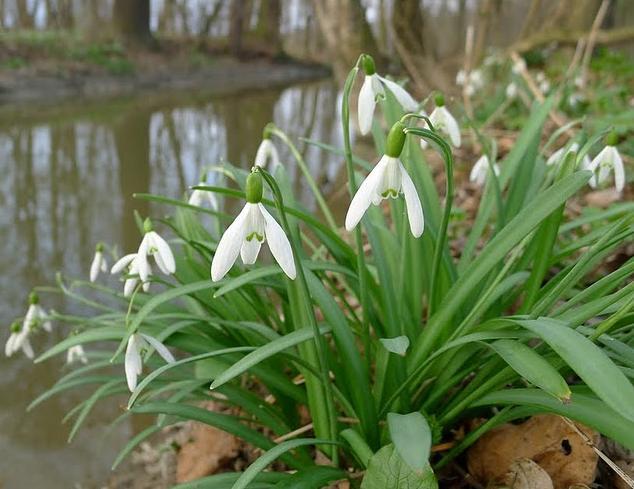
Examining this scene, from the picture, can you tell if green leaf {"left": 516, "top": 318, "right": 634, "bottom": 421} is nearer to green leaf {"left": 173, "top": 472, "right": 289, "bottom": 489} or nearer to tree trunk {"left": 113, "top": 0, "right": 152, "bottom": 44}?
green leaf {"left": 173, "top": 472, "right": 289, "bottom": 489}

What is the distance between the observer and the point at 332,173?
5801mm

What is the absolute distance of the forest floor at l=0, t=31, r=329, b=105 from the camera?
41.6 feet

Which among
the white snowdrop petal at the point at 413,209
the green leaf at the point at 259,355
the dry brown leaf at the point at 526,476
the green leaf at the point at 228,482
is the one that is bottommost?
the green leaf at the point at 228,482

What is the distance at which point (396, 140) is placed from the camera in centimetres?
91

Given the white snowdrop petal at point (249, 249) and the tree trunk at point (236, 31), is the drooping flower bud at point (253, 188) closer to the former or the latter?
the white snowdrop petal at point (249, 249)

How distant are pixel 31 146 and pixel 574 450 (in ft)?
24.3

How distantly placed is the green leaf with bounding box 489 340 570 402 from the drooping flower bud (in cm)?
45

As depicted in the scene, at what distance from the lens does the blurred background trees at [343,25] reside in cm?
552

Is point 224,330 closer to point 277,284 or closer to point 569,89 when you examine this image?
point 277,284

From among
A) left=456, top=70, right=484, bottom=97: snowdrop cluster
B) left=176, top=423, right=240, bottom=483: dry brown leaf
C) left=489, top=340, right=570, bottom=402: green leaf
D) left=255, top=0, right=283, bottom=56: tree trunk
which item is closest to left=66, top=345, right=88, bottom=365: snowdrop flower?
left=176, top=423, right=240, bottom=483: dry brown leaf

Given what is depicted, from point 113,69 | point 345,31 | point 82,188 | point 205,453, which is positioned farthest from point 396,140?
point 113,69

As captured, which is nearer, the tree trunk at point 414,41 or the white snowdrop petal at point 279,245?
the white snowdrop petal at point 279,245

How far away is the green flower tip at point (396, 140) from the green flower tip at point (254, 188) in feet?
0.62

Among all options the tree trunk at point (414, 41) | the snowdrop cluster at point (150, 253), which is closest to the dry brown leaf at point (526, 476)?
the snowdrop cluster at point (150, 253)
